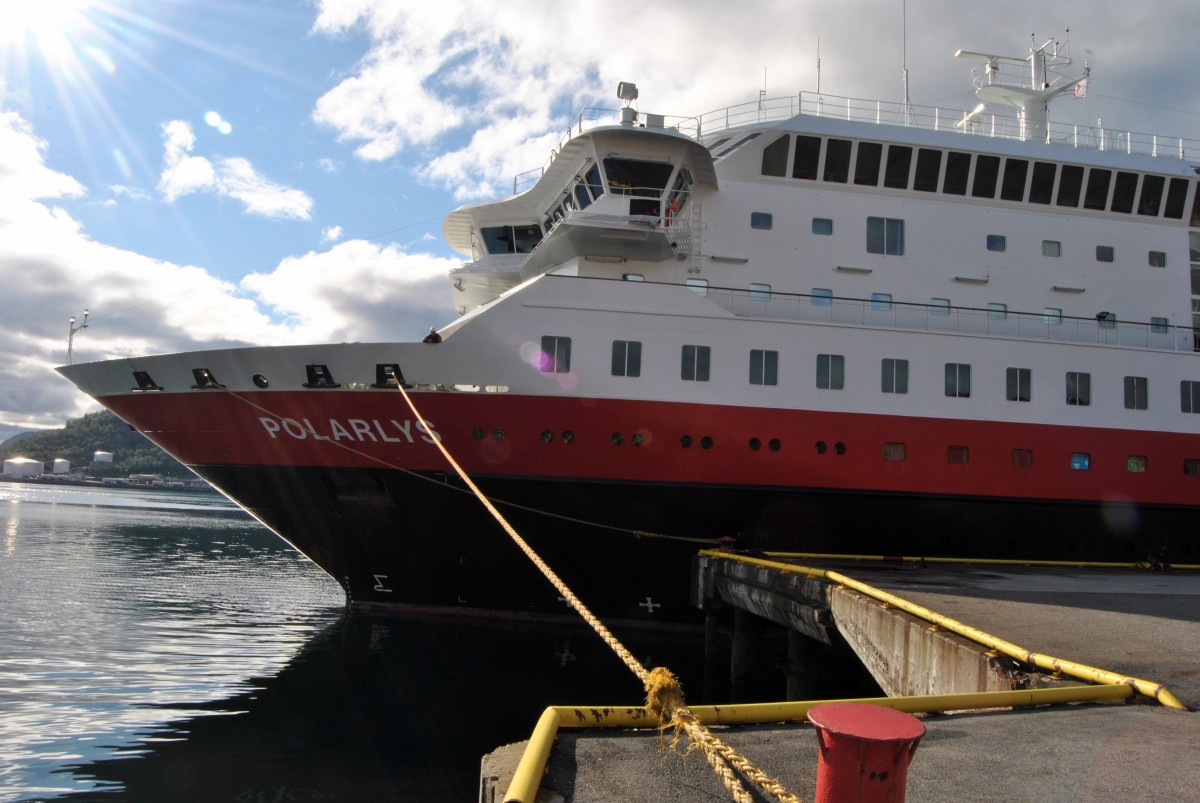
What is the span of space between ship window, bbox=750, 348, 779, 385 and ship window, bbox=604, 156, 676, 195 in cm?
330

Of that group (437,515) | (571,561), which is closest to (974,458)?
(571,561)

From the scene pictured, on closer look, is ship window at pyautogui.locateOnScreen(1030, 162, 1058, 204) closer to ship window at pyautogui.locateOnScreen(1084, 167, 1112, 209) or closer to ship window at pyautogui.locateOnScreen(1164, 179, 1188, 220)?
ship window at pyautogui.locateOnScreen(1084, 167, 1112, 209)

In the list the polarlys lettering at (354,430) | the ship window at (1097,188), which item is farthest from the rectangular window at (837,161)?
the polarlys lettering at (354,430)

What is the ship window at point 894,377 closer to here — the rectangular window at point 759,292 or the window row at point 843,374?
the window row at point 843,374

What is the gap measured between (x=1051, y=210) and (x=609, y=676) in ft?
38.9

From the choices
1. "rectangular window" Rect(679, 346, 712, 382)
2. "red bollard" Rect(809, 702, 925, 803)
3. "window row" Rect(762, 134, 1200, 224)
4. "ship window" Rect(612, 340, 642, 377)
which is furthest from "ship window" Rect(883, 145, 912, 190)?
"red bollard" Rect(809, 702, 925, 803)

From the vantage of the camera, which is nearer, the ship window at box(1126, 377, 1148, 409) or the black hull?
the black hull

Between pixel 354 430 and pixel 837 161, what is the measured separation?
9.59 meters

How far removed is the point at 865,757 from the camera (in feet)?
7.22

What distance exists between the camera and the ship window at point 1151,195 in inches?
590

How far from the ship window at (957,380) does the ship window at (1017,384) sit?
2.23 ft

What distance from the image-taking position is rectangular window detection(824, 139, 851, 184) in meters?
13.9

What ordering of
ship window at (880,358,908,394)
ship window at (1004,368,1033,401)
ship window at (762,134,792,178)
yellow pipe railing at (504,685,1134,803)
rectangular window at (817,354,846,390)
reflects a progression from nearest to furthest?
yellow pipe railing at (504,685,1134,803)
rectangular window at (817,354,846,390)
ship window at (880,358,908,394)
ship window at (1004,368,1033,401)
ship window at (762,134,792,178)

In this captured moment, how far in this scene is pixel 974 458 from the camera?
1234 cm
